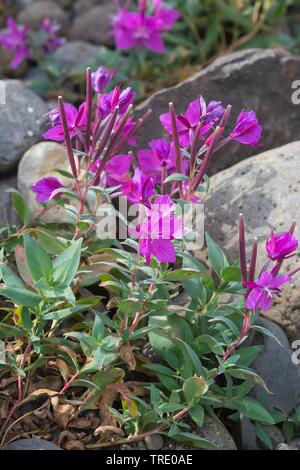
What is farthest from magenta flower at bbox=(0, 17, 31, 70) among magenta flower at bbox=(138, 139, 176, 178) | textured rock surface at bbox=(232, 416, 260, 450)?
textured rock surface at bbox=(232, 416, 260, 450)

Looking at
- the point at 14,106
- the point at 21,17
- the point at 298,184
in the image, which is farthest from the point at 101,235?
the point at 21,17

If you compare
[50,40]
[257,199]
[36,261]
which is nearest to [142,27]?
[50,40]

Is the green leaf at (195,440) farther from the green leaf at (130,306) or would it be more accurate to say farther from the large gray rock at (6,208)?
the large gray rock at (6,208)

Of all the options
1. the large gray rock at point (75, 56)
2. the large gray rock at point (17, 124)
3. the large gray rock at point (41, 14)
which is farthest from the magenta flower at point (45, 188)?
the large gray rock at point (41, 14)

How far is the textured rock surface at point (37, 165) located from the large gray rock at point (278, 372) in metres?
0.98

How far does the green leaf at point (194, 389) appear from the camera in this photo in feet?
7.10

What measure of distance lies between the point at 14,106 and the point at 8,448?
62.8 inches

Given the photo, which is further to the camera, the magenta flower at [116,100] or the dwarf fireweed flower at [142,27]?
the dwarf fireweed flower at [142,27]

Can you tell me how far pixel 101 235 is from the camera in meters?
2.62

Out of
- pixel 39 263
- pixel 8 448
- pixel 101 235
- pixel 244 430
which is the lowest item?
pixel 244 430

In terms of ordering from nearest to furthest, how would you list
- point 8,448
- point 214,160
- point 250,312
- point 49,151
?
1. point 8,448
2. point 250,312
3. point 49,151
4. point 214,160

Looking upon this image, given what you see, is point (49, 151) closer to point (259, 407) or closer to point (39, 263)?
point (39, 263)

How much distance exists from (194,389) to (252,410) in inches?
8.8

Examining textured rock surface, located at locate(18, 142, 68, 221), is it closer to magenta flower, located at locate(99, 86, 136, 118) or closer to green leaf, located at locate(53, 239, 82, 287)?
magenta flower, located at locate(99, 86, 136, 118)
